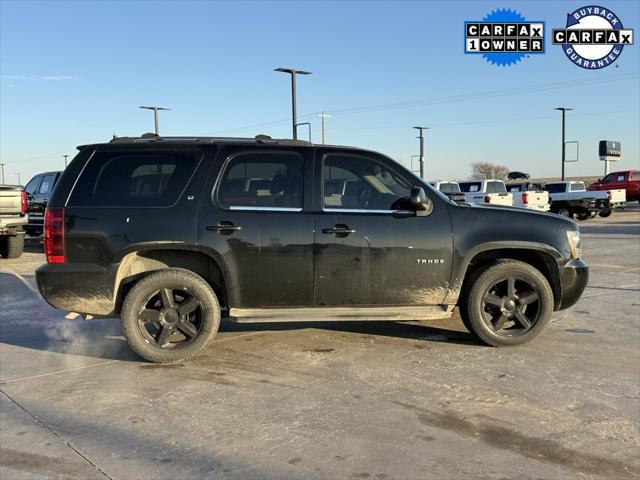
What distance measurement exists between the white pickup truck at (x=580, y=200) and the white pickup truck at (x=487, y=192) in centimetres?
360

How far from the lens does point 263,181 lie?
5023 millimetres

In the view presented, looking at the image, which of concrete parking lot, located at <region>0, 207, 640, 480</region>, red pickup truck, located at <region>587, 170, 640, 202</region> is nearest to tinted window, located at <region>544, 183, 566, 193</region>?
red pickup truck, located at <region>587, 170, 640, 202</region>

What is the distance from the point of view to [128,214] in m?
4.81

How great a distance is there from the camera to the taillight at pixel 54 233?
15.6 feet

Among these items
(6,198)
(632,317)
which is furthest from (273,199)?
(6,198)

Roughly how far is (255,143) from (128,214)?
1.30m

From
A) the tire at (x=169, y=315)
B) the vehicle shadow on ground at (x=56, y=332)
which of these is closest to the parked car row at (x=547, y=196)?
the vehicle shadow on ground at (x=56, y=332)

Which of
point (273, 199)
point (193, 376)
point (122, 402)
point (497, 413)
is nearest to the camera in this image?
point (497, 413)

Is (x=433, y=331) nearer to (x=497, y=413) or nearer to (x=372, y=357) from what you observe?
(x=372, y=357)

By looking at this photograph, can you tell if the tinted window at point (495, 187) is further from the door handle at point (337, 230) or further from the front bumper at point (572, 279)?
the door handle at point (337, 230)

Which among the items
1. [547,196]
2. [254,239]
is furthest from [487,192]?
[254,239]

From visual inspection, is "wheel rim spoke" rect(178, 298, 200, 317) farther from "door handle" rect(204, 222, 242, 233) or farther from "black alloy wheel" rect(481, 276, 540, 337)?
"black alloy wheel" rect(481, 276, 540, 337)

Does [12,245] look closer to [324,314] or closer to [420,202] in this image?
[324,314]

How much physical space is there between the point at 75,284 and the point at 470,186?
2184 centimetres
